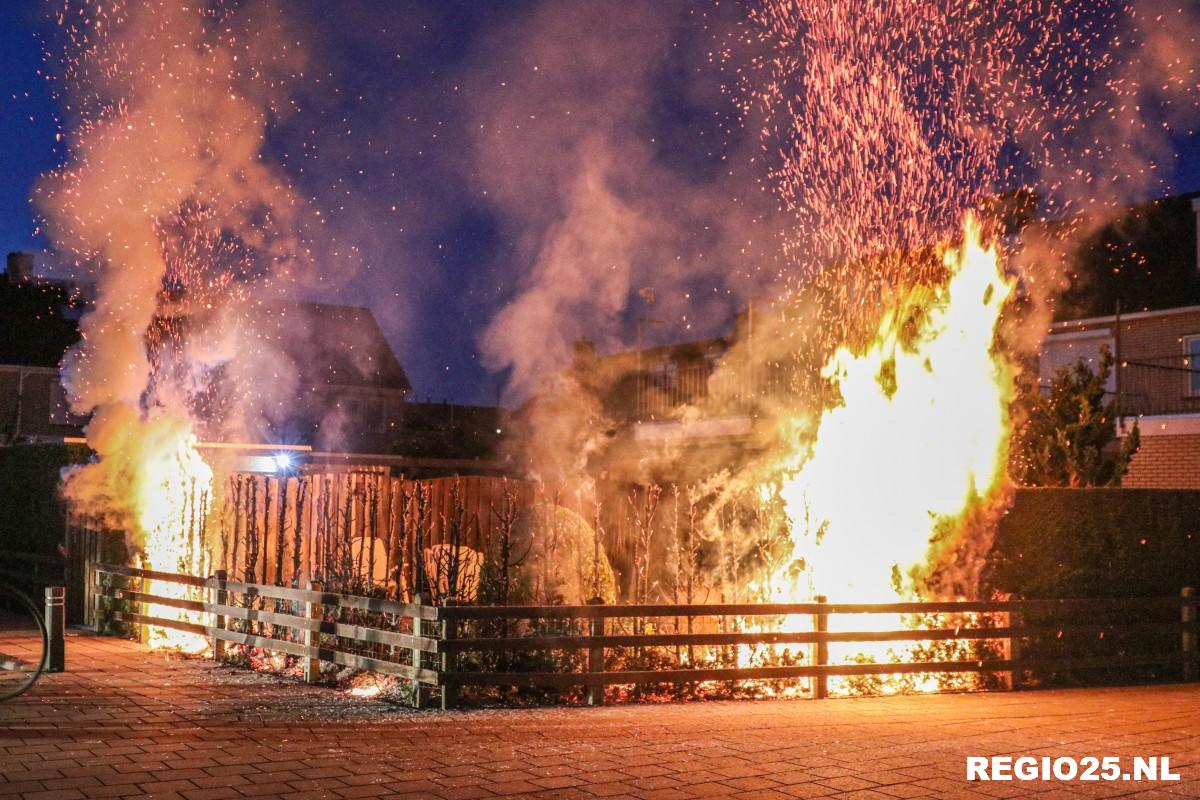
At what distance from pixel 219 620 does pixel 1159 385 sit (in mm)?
21445

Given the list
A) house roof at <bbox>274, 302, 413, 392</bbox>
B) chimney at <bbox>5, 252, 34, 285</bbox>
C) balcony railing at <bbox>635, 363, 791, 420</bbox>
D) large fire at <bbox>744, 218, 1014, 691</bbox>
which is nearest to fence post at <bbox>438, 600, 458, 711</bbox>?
large fire at <bbox>744, 218, 1014, 691</bbox>

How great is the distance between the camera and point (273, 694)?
10.4 metres

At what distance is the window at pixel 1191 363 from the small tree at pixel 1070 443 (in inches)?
285

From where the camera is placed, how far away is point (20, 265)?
139 feet

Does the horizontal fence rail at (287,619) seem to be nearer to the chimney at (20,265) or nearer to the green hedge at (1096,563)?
the green hedge at (1096,563)

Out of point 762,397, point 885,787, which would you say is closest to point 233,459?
point 762,397

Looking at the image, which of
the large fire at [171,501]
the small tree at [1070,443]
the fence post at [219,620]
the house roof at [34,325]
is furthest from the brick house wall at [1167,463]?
the house roof at [34,325]

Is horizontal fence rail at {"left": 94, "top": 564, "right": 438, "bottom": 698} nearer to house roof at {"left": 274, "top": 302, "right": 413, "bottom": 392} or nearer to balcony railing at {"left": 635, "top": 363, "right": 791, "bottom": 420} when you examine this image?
balcony railing at {"left": 635, "top": 363, "right": 791, "bottom": 420}

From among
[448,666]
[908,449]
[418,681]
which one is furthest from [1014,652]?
[418,681]

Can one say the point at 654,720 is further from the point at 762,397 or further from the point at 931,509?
the point at 762,397

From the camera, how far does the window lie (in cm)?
2481

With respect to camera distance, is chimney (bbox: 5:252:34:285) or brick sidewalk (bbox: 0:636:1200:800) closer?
brick sidewalk (bbox: 0:636:1200:800)

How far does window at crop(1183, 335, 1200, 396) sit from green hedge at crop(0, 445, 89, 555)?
22678mm

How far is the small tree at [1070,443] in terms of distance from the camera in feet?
60.1
